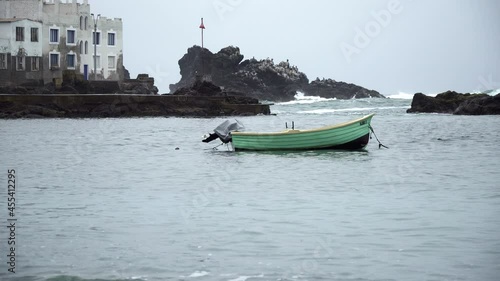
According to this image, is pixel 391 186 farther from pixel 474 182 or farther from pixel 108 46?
pixel 108 46

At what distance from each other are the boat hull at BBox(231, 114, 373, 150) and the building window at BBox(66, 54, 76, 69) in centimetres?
5048

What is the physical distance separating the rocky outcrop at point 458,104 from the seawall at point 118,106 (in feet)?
54.0

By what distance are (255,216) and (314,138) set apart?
591 inches

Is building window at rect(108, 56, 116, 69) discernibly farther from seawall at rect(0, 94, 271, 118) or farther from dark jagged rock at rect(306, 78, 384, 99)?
dark jagged rock at rect(306, 78, 384, 99)

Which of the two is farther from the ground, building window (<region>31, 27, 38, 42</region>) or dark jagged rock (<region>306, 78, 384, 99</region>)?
building window (<region>31, 27, 38, 42</region>)

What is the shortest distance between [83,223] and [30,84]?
203 feet

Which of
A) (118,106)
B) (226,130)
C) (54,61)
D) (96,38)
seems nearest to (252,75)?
(96,38)

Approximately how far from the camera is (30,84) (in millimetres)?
75500

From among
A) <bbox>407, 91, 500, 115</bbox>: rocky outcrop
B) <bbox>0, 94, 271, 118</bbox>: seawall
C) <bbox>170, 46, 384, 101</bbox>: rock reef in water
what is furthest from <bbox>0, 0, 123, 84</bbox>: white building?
<bbox>170, 46, 384, 101</bbox>: rock reef in water

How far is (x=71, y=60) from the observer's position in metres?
80.7

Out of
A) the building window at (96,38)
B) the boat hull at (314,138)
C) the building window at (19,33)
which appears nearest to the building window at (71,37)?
the building window at (96,38)

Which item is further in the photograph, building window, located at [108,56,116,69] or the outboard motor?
building window, located at [108,56,116,69]

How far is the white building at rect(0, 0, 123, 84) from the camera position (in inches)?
3105

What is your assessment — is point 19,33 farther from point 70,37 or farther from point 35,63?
point 70,37
